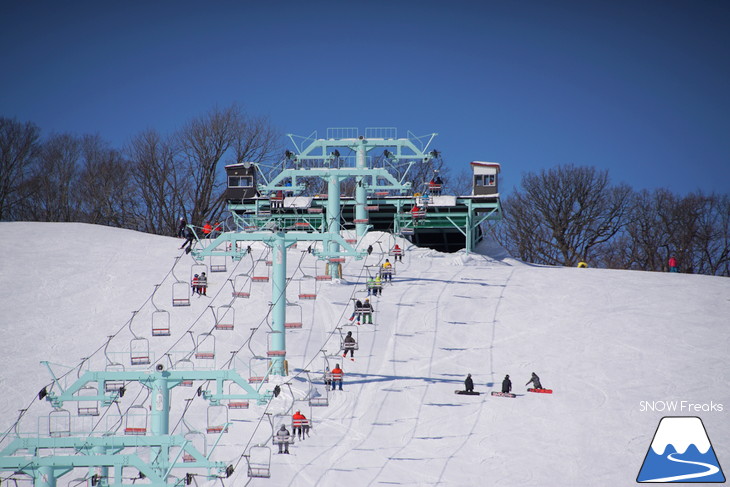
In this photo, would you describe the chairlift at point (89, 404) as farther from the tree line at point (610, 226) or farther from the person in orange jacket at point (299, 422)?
the tree line at point (610, 226)

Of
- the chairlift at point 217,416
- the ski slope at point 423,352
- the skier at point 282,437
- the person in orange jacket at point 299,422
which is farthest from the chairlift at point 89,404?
the person in orange jacket at point 299,422

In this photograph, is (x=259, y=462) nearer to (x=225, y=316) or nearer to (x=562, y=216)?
(x=225, y=316)

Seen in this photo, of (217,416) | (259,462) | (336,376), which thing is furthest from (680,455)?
(217,416)

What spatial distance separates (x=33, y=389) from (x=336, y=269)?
14262 mm

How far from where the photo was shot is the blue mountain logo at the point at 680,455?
2109cm

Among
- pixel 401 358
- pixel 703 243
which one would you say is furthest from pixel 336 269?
pixel 703 243

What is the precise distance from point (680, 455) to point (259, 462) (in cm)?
1022

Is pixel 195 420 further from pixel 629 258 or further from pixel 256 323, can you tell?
pixel 629 258

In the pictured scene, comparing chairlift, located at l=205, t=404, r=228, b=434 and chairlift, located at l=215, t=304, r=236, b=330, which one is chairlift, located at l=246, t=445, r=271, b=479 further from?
chairlift, located at l=215, t=304, r=236, b=330

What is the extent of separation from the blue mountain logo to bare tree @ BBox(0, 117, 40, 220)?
51151mm

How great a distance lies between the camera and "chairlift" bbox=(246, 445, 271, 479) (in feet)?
64.5

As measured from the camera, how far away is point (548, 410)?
24781mm

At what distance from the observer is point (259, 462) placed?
70.2 feet

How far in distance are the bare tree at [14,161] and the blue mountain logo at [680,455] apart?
5115cm
